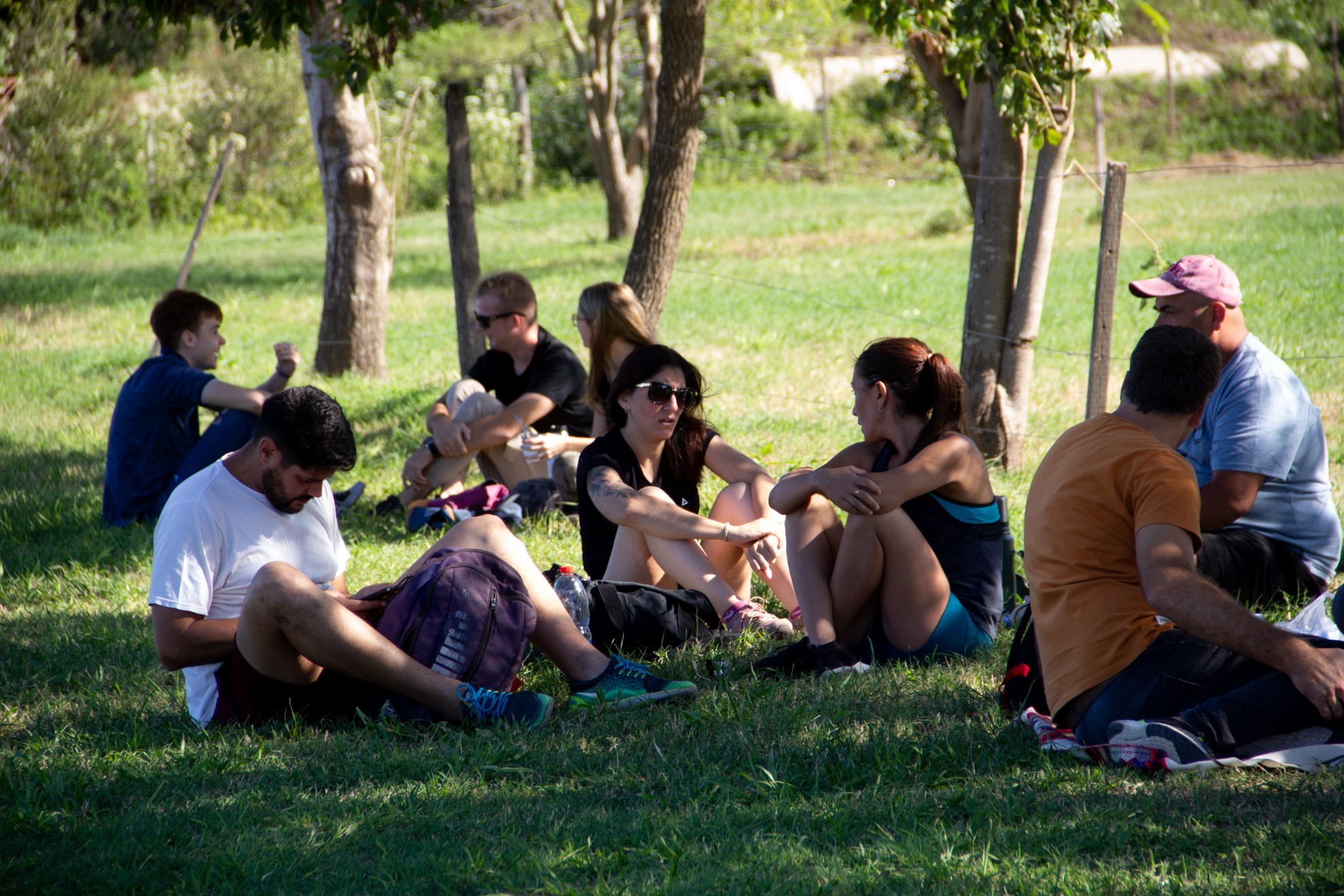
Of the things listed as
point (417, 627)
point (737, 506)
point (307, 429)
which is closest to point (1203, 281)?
point (737, 506)

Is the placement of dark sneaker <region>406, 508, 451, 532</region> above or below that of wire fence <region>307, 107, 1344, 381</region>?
below

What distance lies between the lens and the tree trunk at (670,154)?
7207 millimetres

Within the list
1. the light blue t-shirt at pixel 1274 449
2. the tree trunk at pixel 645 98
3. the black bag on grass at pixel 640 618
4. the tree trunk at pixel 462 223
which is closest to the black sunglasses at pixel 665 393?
the black bag on grass at pixel 640 618

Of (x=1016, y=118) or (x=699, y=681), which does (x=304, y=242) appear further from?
(x=699, y=681)

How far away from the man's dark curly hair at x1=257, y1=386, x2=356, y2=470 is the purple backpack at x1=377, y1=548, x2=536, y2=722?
484 millimetres

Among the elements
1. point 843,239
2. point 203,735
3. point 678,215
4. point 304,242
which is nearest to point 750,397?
point 678,215

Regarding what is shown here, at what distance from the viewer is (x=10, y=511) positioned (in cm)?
669

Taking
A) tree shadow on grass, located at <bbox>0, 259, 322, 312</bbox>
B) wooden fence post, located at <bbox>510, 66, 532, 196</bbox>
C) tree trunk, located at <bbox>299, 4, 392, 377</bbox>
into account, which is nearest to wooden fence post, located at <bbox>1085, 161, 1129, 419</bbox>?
tree trunk, located at <bbox>299, 4, 392, 377</bbox>

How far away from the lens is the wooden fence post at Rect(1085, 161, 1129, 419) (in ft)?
18.4

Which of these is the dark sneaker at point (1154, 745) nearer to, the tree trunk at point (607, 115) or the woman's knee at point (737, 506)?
the woman's knee at point (737, 506)

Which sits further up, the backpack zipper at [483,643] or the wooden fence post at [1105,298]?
the wooden fence post at [1105,298]

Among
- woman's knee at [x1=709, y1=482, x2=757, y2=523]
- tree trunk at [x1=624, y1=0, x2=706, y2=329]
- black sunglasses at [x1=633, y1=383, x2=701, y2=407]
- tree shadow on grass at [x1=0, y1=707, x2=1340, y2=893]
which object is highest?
tree trunk at [x1=624, y1=0, x2=706, y2=329]

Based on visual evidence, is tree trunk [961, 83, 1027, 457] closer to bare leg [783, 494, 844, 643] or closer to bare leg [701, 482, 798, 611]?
bare leg [701, 482, 798, 611]

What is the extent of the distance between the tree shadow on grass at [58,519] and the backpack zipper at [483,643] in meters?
2.83
